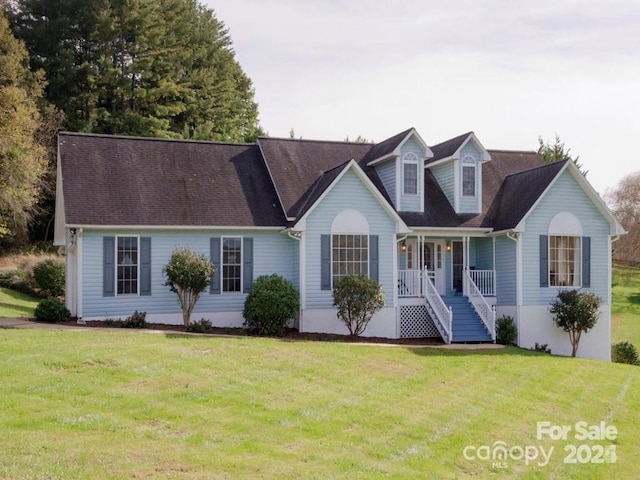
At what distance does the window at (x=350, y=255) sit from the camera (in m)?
Result: 22.4

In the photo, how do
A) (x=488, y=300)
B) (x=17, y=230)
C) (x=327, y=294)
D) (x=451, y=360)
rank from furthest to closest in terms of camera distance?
(x=17, y=230) → (x=488, y=300) → (x=327, y=294) → (x=451, y=360)

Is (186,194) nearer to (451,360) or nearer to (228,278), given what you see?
(228,278)

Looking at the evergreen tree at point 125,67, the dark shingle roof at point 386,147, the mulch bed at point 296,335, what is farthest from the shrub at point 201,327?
the evergreen tree at point 125,67

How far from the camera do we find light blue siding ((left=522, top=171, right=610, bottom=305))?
77.6 feet

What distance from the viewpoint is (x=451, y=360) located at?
60.7 ft

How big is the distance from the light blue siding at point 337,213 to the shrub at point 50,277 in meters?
14.5

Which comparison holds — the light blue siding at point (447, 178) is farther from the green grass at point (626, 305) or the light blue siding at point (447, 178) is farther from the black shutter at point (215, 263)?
the green grass at point (626, 305)

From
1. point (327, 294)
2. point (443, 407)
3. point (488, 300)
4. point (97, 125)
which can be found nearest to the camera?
point (443, 407)

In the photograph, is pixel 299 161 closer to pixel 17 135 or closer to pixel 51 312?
pixel 51 312

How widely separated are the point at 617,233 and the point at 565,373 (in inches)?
307

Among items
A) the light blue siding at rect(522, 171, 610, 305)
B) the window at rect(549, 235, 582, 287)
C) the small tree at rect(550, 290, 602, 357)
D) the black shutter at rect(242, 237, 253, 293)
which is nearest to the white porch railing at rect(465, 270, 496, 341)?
the light blue siding at rect(522, 171, 610, 305)

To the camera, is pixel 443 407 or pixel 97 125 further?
pixel 97 125

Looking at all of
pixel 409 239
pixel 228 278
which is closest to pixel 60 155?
pixel 228 278

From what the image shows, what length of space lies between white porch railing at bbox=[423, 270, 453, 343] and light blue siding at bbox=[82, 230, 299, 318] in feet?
14.0
